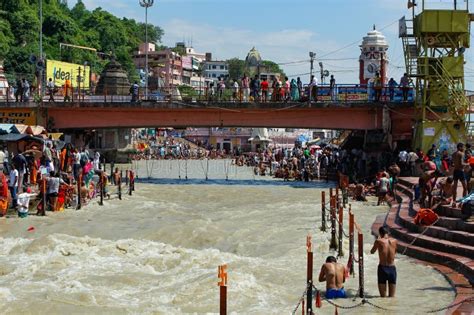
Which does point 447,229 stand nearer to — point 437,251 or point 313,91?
point 437,251

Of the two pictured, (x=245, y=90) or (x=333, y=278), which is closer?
(x=333, y=278)

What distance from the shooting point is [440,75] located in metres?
37.1

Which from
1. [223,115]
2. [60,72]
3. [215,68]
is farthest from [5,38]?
[215,68]

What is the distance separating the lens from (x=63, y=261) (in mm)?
18109

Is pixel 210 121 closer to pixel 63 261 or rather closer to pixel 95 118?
pixel 95 118

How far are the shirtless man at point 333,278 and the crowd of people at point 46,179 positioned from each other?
1389cm

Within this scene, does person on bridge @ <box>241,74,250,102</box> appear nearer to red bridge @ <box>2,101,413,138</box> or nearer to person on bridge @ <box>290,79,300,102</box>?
red bridge @ <box>2,101,413,138</box>

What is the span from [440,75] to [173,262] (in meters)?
23.1

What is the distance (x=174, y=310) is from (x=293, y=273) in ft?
12.9

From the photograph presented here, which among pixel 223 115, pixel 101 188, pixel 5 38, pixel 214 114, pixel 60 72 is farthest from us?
pixel 5 38

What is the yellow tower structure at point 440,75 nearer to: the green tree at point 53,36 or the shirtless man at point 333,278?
the shirtless man at point 333,278

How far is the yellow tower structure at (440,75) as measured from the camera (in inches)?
1436

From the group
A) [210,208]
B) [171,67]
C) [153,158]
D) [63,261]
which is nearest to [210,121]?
[210,208]

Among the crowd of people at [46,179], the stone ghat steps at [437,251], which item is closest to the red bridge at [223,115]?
A: the crowd of people at [46,179]
